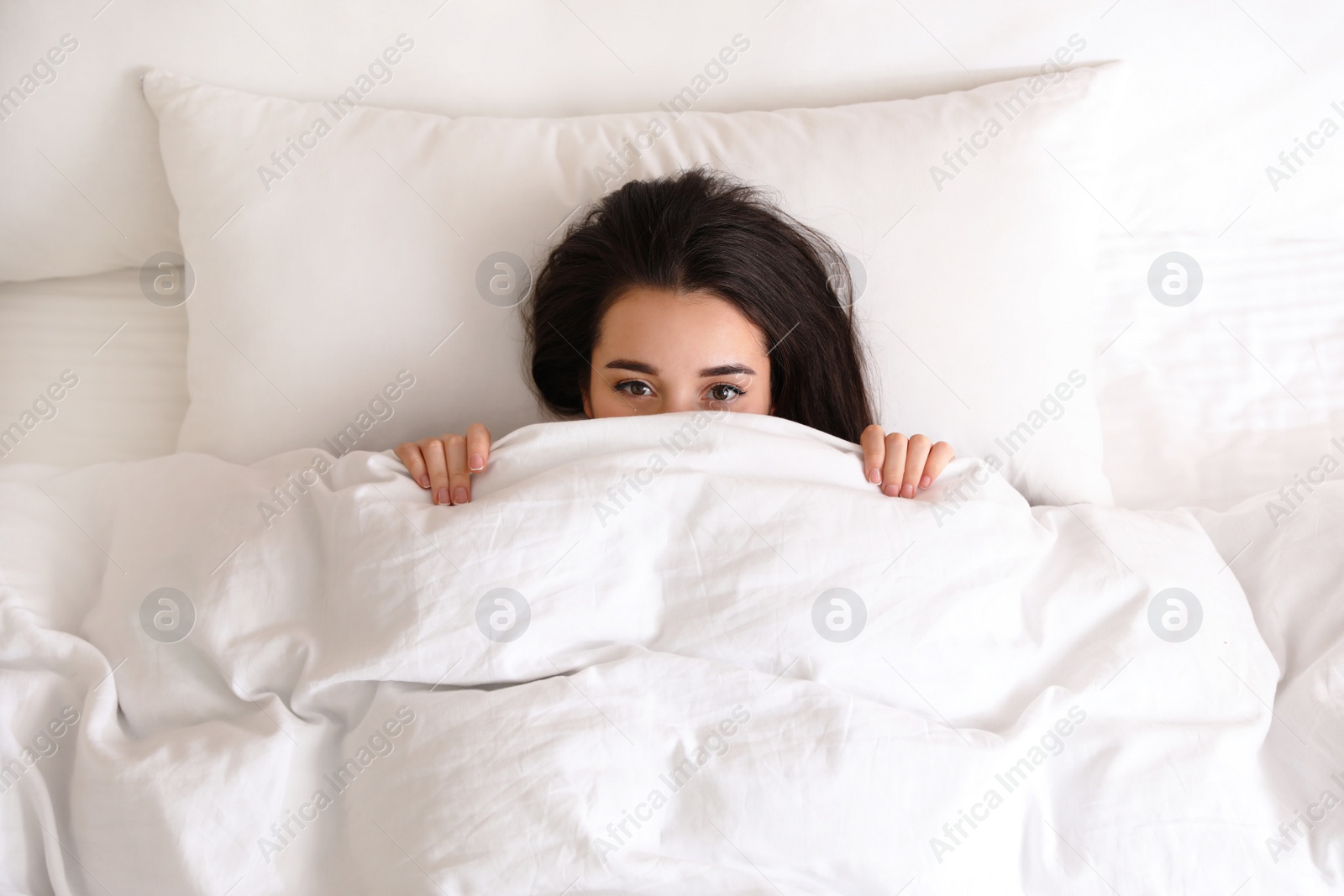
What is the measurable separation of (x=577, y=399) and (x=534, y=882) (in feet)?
2.65

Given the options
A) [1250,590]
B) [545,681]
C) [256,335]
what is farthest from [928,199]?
[256,335]

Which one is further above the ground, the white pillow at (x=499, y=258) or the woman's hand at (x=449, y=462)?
the white pillow at (x=499, y=258)

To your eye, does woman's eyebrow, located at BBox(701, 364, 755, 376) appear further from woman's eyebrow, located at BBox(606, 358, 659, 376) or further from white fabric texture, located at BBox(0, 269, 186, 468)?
white fabric texture, located at BBox(0, 269, 186, 468)

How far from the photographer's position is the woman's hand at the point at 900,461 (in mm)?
1207

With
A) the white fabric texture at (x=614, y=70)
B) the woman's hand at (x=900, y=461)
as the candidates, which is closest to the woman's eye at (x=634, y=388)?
the woman's hand at (x=900, y=461)

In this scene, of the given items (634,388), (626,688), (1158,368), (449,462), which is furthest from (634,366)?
(1158,368)

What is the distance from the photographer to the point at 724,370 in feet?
4.14

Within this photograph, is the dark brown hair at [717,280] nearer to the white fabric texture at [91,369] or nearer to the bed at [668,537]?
the bed at [668,537]

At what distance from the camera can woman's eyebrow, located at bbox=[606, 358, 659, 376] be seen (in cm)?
126

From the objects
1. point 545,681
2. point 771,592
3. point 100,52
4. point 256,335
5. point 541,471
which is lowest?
point 545,681

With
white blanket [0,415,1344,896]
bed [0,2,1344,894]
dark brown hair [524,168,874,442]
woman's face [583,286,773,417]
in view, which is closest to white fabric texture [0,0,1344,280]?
bed [0,2,1344,894]

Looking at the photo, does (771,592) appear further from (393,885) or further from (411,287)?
(411,287)

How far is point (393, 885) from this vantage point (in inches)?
33.8

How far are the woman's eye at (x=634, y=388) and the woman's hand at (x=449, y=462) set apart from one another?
0.20 meters
